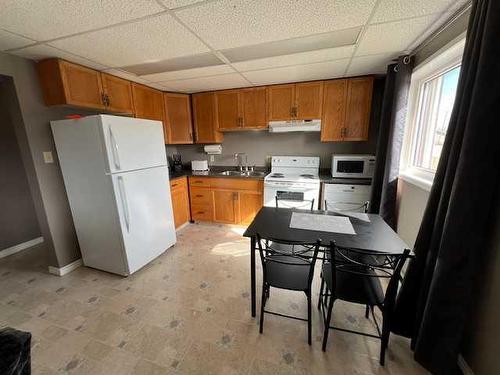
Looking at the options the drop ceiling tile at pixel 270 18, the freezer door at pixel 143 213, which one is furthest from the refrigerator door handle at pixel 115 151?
the drop ceiling tile at pixel 270 18

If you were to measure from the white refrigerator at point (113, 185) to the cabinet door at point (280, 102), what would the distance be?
166cm

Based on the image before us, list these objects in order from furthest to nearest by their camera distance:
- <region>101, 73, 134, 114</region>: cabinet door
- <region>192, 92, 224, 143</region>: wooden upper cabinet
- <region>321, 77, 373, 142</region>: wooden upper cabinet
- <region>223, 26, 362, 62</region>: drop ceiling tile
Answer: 1. <region>192, 92, 224, 143</region>: wooden upper cabinet
2. <region>321, 77, 373, 142</region>: wooden upper cabinet
3. <region>101, 73, 134, 114</region>: cabinet door
4. <region>223, 26, 362, 62</region>: drop ceiling tile

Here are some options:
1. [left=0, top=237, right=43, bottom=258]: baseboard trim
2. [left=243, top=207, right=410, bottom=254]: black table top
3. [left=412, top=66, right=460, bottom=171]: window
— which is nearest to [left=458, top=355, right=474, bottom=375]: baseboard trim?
[left=243, top=207, right=410, bottom=254]: black table top

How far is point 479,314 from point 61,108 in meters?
3.89

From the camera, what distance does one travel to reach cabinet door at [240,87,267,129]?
129 inches

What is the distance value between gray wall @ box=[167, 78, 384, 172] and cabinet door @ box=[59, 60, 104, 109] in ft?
5.40

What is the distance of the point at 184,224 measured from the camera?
12.1 feet

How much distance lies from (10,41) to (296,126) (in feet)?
9.77

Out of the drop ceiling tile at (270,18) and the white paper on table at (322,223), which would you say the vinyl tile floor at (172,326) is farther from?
the drop ceiling tile at (270,18)

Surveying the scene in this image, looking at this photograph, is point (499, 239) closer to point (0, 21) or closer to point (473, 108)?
point (473, 108)

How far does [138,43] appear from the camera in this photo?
5.85ft

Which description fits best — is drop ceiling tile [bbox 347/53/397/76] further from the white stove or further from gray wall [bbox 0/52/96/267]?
gray wall [bbox 0/52/96/267]

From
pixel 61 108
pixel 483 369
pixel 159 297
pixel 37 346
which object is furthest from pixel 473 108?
pixel 61 108

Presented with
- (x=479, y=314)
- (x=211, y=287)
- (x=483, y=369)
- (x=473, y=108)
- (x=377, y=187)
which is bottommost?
(x=211, y=287)
